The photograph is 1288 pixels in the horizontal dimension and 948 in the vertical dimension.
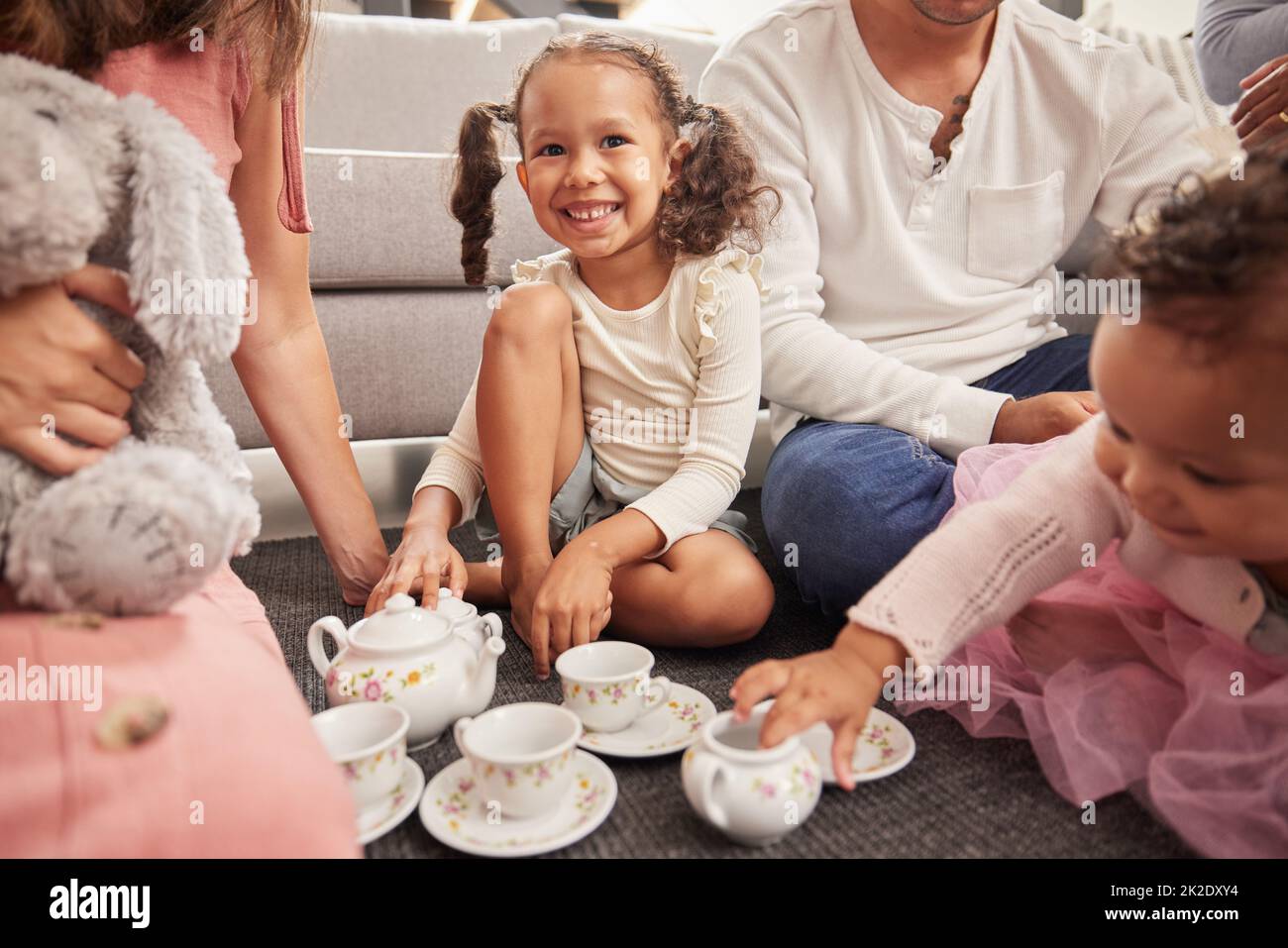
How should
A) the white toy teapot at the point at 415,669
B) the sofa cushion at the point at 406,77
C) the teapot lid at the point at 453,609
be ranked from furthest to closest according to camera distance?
the sofa cushion at the point at 406,77 → the teapot lid at the point at 453,609 → the white toy teapot at the point at 415,669

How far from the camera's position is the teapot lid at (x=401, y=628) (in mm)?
728

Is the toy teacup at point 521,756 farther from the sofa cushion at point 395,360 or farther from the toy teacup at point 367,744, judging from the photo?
the sofa cushion at point 395,360

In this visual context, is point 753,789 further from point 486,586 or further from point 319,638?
point 486,586

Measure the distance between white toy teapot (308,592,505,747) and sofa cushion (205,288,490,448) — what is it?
793mm

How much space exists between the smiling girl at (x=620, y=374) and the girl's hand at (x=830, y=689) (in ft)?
0.98

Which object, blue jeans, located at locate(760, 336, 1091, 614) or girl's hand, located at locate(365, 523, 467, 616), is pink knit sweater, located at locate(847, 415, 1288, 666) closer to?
blue jeans, located at locate(760, 336, 1091, 614)

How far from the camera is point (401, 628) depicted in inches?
29.0

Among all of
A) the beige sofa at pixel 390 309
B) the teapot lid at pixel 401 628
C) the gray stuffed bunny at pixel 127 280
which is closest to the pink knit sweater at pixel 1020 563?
the teapot lid at pixel 401 628

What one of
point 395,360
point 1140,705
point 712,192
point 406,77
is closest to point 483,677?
point 1140,705

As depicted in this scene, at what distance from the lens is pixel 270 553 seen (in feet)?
4.51

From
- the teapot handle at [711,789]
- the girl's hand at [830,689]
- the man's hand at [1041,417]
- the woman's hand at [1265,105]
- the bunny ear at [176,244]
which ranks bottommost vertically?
the teapot handle at [711,789]

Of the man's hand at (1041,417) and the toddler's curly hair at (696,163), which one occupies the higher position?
the toddler's curly hair at (696,163)
